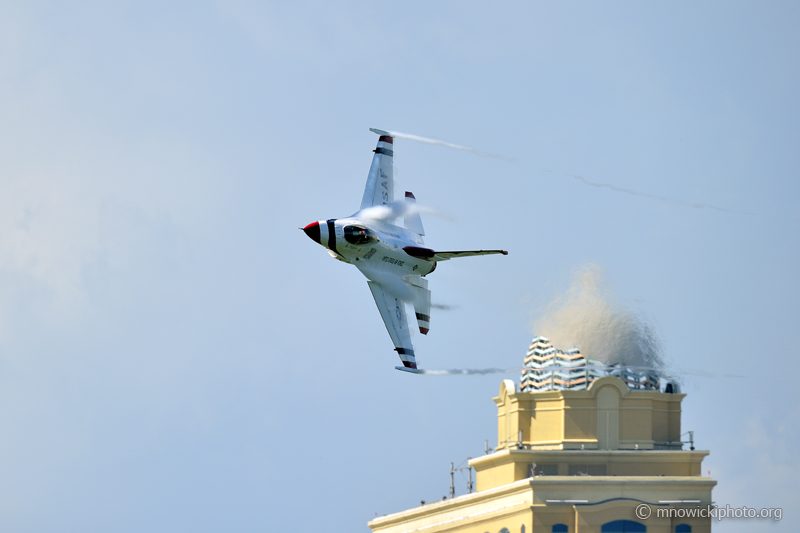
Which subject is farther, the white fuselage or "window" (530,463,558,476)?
"window" (530,463,558,476)

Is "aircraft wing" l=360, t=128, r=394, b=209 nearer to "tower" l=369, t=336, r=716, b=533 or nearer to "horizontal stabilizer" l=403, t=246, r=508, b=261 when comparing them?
"horizontal stabilizer" l=403, t=246, r=508, b=261

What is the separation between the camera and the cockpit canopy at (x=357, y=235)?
385 feet

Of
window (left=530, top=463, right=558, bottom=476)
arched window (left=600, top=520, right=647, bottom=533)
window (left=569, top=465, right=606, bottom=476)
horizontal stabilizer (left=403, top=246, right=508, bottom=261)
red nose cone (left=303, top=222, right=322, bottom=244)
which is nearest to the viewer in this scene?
red nose cone (left=303, top=222, right=322, bottom=244)

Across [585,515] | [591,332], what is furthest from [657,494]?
[591,332]

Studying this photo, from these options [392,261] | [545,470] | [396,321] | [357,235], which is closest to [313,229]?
[357,235]

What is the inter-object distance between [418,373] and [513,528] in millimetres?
22085

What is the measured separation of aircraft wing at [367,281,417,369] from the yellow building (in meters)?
18.7

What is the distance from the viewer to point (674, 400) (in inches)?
5605

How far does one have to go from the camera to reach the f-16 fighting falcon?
11775 centimetres

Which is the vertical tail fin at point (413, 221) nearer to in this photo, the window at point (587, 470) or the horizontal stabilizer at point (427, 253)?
the horizontal stabilizer at point (427, 253)

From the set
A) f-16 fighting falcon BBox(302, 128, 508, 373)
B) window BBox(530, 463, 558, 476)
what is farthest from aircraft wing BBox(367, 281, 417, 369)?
window BBox(530, 463, 558, 476)

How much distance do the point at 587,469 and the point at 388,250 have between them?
29390mm

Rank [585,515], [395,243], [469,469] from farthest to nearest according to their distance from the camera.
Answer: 1. [469,469]
2. [585,515]
3. [395,243]

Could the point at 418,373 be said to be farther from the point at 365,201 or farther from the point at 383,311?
the point at 365,201
